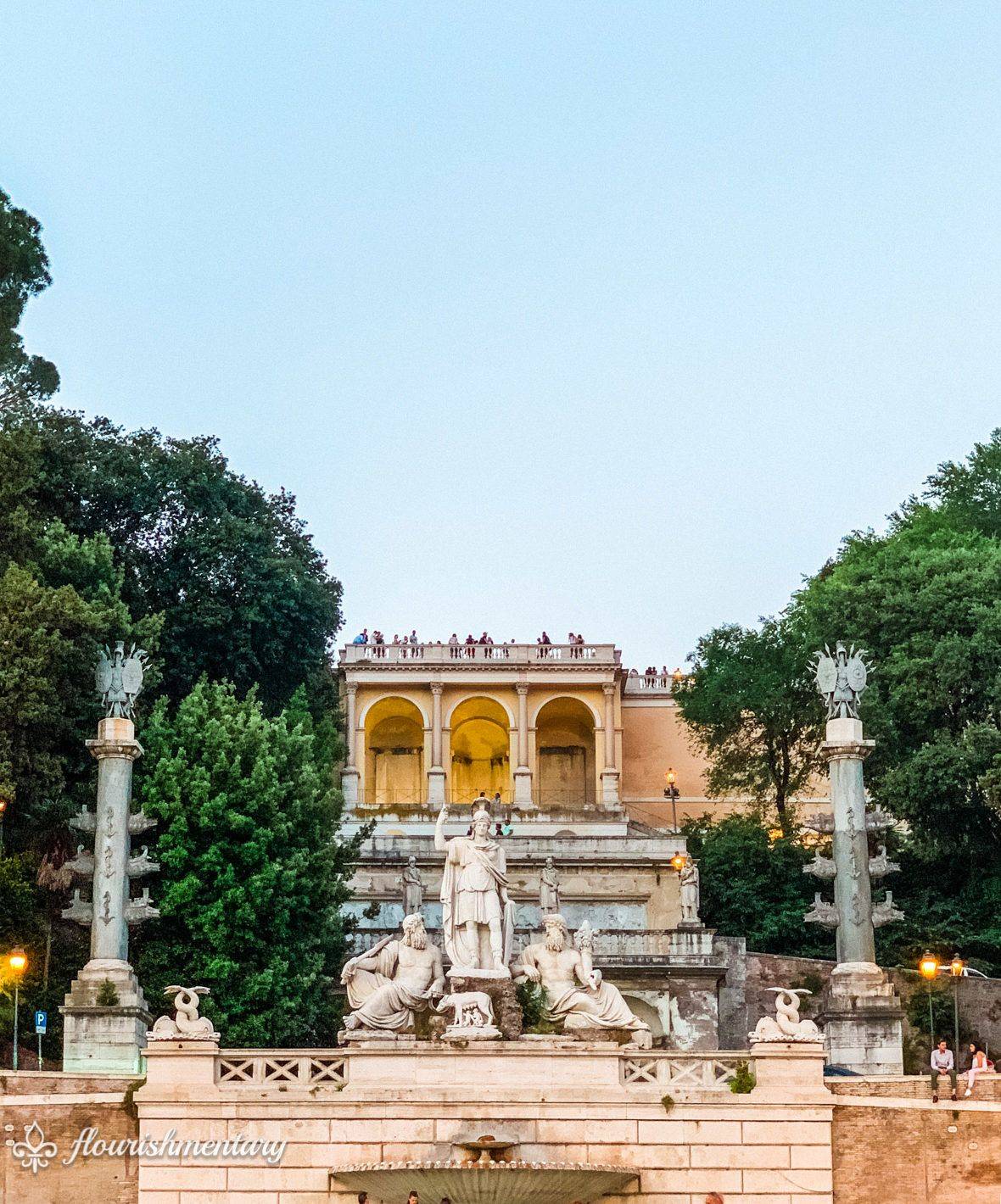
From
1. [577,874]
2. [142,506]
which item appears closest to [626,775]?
[577,874]

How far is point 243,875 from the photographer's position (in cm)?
3584

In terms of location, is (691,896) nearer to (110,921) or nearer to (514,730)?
(110,921)

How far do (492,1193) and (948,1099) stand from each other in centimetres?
621

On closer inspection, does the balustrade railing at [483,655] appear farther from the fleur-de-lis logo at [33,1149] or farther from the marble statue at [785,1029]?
the fleur-de-lis logo at [33,1149]

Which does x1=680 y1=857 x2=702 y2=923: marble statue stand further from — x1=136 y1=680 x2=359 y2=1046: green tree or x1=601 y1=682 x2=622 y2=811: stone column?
x1=601 y1=682 x2=622 y2=811: stone column

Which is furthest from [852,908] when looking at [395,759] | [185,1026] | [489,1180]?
[395,759]

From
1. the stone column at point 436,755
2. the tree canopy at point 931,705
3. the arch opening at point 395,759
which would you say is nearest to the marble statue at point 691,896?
the tree canopy at point 931,705

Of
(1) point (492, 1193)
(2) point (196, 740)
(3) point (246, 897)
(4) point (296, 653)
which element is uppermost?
(4) point (296, 653)

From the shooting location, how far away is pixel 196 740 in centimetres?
3716

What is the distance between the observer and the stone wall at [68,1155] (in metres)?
27.7

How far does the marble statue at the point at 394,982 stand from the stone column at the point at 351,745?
32.0 m

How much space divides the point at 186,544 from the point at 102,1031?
1409cm

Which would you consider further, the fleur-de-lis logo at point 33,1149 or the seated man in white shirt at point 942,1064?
the seated man in white shirt at point 942,1064

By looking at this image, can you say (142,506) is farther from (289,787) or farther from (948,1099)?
(948,1099)
